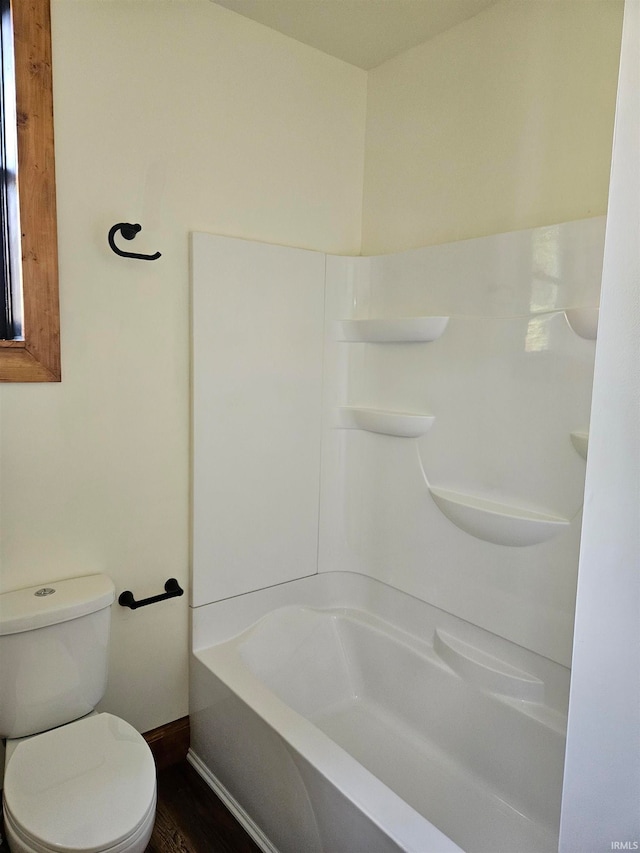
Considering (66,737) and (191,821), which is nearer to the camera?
(66,737)

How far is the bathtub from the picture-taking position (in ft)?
5.17

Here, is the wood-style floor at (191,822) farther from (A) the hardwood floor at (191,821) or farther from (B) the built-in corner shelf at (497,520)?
(B) the built-in corner shelf at (497,520)

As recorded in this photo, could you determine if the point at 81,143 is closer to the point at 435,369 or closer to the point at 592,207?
the point at 435,369

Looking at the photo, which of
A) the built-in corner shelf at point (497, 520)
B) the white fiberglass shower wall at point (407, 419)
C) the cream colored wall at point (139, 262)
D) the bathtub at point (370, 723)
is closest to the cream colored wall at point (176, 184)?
the cream colored wall at point (139, 262)

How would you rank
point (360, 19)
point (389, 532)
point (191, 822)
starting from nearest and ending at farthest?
point (191, 822) → point (360, 19) → point (389, 532)

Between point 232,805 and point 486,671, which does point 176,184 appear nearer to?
point 486,671

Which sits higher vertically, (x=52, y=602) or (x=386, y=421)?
(x=386, y=421)

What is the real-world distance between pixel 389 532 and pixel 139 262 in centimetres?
134

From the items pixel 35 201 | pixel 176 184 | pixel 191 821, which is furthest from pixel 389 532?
pixel 35 201

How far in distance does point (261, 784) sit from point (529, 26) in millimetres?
2457

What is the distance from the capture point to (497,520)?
6.30 ft

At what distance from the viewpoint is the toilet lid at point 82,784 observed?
1.33 meters

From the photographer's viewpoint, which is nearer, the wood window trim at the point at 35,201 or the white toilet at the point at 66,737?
the white toilet at the point at 66,737

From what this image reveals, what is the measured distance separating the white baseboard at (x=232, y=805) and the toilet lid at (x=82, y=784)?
1.73 feet
